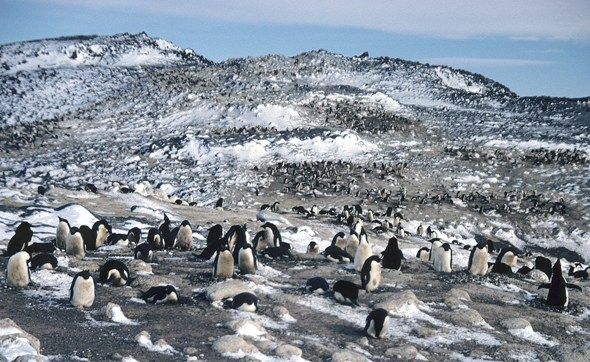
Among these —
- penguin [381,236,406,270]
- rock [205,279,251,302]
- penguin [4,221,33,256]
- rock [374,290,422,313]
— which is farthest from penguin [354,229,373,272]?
penguin [4,221,33,256]

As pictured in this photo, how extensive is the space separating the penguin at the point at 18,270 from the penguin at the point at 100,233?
13.6 ft

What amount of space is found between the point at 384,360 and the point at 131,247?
8.50 m

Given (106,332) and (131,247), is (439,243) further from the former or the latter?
(106,332)

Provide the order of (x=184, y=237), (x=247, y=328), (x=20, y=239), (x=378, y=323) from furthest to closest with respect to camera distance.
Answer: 1. (x=184, y=237)
2. (x=20, y=239)
3. (x=378, y=323)
4. (x=247, y=328)

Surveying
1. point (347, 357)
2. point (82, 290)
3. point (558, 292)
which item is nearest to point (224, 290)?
point (82, 290)

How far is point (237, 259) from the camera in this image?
1170cm

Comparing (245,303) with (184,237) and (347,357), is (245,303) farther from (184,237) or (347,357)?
(184,237)

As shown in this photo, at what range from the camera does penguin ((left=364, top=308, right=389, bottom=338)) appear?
27.5ft

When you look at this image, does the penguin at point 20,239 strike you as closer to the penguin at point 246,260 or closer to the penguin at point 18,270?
the penguin at point 18,270

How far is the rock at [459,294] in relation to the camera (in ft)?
37.2

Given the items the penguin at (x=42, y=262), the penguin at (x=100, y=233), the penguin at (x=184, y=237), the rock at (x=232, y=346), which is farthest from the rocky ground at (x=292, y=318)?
the penguin at (x=184, y=237)

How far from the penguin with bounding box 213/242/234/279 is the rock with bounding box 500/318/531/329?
4.93m

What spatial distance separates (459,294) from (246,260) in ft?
14.0

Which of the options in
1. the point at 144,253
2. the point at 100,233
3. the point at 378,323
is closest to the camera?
the point at 378,323
